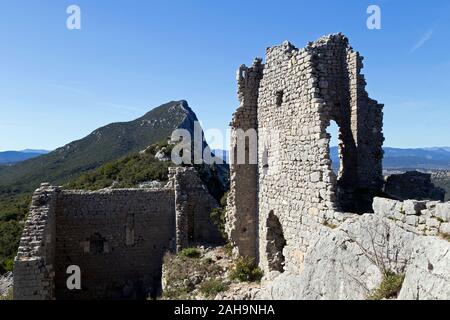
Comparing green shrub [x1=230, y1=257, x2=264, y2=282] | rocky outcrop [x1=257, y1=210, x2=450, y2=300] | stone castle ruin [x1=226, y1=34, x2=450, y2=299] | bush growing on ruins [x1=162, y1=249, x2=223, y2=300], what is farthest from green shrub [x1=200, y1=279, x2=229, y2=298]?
rocky outcrop [x1=257, y1=210, x2=450, y2=300]

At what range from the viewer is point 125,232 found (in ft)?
54.7

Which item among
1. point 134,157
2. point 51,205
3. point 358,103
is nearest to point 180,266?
point 51,205

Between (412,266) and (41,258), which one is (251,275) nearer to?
(41,258)

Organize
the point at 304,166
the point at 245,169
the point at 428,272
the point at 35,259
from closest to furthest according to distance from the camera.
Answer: the point at 428,272 < the point at 304,166 < the point at 35,259 < the point at 245,169

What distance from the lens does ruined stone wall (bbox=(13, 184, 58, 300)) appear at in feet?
37.5

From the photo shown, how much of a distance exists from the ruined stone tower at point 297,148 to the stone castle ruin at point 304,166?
0.09 feet

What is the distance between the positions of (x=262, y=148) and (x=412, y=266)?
8005mm

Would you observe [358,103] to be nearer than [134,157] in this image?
Yes

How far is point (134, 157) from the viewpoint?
37.6 meters

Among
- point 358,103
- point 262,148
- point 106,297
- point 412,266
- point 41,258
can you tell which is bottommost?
point 106,297

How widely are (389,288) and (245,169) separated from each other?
331 inches

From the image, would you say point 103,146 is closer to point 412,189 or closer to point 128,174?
point 128,174

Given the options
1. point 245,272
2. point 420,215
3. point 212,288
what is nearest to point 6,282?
point 212,288
